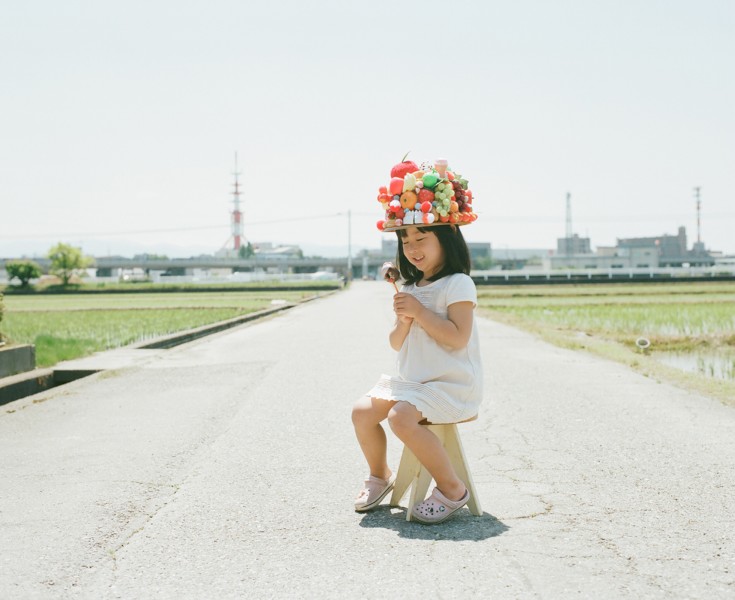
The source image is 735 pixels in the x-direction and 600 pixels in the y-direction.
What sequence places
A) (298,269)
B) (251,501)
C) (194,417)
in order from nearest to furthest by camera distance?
1. (251,501)
2. (194,417)
3. (298,269)

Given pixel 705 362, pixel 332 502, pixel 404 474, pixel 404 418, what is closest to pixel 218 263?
pixel 705 362

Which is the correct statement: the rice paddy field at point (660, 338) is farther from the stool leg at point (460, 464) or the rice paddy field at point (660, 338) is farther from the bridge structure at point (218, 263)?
the bridge structure at point (218, 263)

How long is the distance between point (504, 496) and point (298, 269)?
452 ft

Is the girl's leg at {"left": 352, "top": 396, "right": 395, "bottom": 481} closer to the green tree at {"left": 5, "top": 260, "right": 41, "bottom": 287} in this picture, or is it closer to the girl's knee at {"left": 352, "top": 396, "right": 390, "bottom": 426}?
the girl's knee at {"left": 352, "top": 396, "right": 390, "bottom": 426}

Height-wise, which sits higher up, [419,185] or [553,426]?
[419,185]

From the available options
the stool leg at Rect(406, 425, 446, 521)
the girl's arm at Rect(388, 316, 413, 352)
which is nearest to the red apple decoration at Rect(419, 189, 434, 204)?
the girl's arm at Rect(388, 316, 413, 352)

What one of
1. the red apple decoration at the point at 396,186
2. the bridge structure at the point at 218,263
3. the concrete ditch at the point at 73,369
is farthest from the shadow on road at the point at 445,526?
the bridge structure at the point at 218,263

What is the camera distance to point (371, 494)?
390 cm

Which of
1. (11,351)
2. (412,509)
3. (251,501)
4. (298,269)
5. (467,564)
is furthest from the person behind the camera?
(298,269)

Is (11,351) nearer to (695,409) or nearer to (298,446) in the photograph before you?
(298,446)

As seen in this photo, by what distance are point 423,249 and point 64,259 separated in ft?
277

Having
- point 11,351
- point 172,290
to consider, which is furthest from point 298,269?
point 11,351

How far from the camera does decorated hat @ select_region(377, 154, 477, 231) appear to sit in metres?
3.75

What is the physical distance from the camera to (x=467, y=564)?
10.3ft
